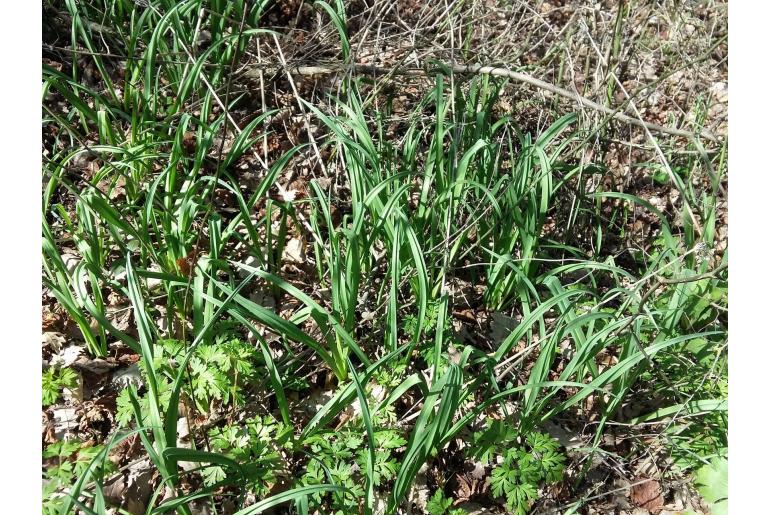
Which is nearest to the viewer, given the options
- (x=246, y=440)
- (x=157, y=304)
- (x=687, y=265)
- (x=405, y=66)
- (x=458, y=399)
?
(x=458, y=399)

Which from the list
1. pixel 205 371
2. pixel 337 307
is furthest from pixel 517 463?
pixel 205 371

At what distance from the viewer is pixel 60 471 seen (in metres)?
1.57

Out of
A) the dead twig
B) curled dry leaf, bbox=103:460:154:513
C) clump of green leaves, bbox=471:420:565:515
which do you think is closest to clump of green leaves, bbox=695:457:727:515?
clump of green leaves, bbox=471:420:565:515

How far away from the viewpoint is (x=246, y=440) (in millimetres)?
1998

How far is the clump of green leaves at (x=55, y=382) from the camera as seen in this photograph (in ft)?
6.25

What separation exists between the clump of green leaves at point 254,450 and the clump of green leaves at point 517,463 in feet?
2.18

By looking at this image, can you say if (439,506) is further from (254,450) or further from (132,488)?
(132,488)

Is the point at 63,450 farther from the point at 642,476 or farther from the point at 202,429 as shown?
the point at 642,476

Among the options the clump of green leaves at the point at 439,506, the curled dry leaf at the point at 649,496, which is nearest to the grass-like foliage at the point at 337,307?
the clump of green leaves at the point at 439,506

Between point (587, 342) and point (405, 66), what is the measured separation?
1.84 meters

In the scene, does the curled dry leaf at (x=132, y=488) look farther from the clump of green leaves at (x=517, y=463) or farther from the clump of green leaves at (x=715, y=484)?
the clump of green leaves at (x=715, y=484)

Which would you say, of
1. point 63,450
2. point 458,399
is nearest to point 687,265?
point 458,399

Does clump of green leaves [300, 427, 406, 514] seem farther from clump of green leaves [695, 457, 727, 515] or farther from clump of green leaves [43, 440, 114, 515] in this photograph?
clump of green leaves [695, 457, 727, 515]

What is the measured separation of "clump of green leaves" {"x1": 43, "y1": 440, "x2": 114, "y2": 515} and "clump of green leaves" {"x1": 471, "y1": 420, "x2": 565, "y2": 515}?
46.0 inches
